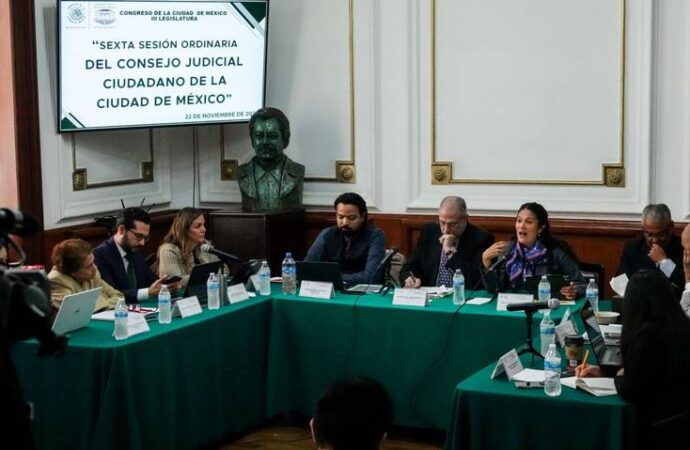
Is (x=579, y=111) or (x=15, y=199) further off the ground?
(x=579, y=111)

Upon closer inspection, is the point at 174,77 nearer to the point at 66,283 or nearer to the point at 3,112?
the point at 3,112

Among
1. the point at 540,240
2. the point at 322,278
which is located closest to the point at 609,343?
the point at 540,240

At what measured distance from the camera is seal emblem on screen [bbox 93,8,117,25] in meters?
6.74

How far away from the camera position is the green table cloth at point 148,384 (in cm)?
466

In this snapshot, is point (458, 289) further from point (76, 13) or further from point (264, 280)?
point (76, 13)

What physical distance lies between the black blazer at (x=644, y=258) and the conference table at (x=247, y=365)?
79 centimetres

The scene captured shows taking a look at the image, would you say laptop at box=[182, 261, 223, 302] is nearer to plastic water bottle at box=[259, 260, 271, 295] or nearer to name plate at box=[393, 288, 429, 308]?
plastic water bottle at box=[259, 260, 271, 295]

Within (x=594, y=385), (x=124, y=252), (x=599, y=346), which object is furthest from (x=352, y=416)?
(x=124, y=252)

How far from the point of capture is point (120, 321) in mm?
4793

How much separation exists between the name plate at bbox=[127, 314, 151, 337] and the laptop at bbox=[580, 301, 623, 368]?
6.29 ft

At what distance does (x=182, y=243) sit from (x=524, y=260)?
1867 mm

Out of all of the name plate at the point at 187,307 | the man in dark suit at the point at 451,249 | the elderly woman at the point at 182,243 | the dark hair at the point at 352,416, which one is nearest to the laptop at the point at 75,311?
the name plate at the point at 187,307

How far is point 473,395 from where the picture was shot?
3.99 meters

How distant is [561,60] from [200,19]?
236cm
